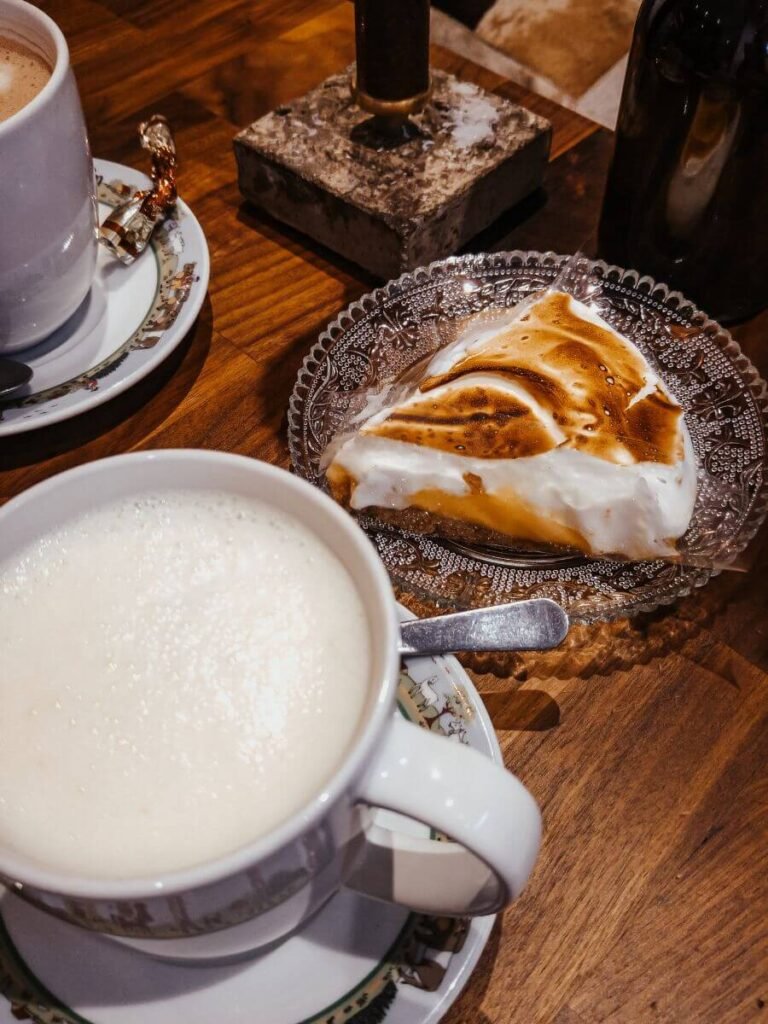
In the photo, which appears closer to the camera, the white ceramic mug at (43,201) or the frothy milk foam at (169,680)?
the frothy milk foam at (169,680)

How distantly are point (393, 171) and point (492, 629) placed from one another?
0.53 meters

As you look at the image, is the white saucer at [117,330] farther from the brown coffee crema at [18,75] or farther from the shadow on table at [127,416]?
the brown coffee crema at [18,75]

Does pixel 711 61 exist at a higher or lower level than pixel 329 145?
higher

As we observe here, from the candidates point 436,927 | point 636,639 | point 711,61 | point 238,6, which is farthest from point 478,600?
point 238,6

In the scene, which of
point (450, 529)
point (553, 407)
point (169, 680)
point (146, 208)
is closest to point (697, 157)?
point (553, 407)

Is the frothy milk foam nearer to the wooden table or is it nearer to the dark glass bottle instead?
the wooden table

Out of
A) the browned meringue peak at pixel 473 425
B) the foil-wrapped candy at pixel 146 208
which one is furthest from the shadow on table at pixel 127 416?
the browned meringue peak at pixel 473 425

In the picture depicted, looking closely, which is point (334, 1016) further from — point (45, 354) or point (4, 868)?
point (45, 354)

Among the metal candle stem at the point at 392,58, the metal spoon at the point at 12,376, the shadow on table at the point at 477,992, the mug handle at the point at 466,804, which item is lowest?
the shadow on table at the point at 477,992

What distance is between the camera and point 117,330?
2.88 feet

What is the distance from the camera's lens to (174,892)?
40 cm

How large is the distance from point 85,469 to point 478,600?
31 cm

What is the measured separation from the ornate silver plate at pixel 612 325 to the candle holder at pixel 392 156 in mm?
67

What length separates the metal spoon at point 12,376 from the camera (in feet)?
2.68
